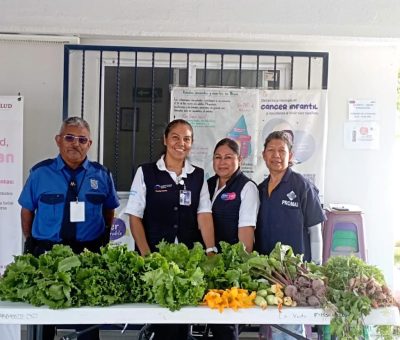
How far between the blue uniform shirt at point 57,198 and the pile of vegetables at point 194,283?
660 millimetres

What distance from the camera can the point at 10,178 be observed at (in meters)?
3.75

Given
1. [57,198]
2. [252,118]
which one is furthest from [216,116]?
[57,198]

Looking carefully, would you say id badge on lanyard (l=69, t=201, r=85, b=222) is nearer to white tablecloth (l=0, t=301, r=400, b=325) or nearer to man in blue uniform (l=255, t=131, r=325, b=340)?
white tablecloth (l=0, t=301, r=400, b=325)

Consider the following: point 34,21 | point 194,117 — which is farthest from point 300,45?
point 34,21

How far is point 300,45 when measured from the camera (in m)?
4.09

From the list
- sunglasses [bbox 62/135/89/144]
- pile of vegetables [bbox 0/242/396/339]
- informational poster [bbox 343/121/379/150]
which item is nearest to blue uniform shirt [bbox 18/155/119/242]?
sunglasses [bbox 62/135/89/144]

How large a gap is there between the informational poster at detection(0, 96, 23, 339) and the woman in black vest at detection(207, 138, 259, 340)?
1612 millimetres

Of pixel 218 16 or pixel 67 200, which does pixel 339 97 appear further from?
pixel 67 200

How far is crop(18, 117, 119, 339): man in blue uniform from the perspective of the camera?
3.00 meters

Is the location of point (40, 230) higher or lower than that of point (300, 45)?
lower

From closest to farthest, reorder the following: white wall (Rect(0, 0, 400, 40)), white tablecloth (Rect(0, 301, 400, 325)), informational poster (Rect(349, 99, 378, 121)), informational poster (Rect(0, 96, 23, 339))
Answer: white tablecloth (Rect(0, 301, 400, 325)), white wall (Rect(0, 0, 400, 40)), informational poster (Rect(0, 96, 23, 339)), informational poster (Rect(349, 99, 378, 121))

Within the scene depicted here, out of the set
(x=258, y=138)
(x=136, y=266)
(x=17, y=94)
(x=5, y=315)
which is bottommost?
(x=5, y=315)

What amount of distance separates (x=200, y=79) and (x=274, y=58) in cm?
60

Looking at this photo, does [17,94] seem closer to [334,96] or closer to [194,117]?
[194,117]
